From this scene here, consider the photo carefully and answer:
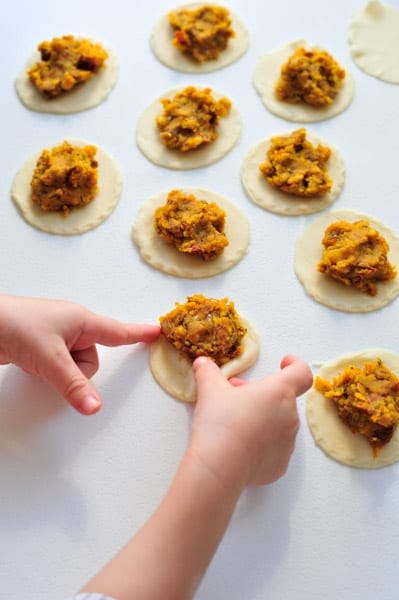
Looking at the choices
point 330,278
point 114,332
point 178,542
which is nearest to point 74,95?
point 114,332

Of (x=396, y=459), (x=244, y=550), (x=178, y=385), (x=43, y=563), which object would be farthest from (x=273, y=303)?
(x=43, y=563)

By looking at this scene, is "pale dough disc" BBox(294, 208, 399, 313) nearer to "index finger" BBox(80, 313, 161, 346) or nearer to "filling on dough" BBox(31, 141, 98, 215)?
"index finger" BBox(80, 313, 161, 346)

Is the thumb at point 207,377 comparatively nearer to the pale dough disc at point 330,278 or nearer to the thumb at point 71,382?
the thumb at point 71,382

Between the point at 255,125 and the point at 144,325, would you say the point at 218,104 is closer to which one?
the point at 255,125

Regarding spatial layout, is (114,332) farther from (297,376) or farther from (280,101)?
(280,101)

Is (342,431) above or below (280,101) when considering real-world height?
below

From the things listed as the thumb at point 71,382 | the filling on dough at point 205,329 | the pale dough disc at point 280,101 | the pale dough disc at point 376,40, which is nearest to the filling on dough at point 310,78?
the pale dough disc at point 280,101
